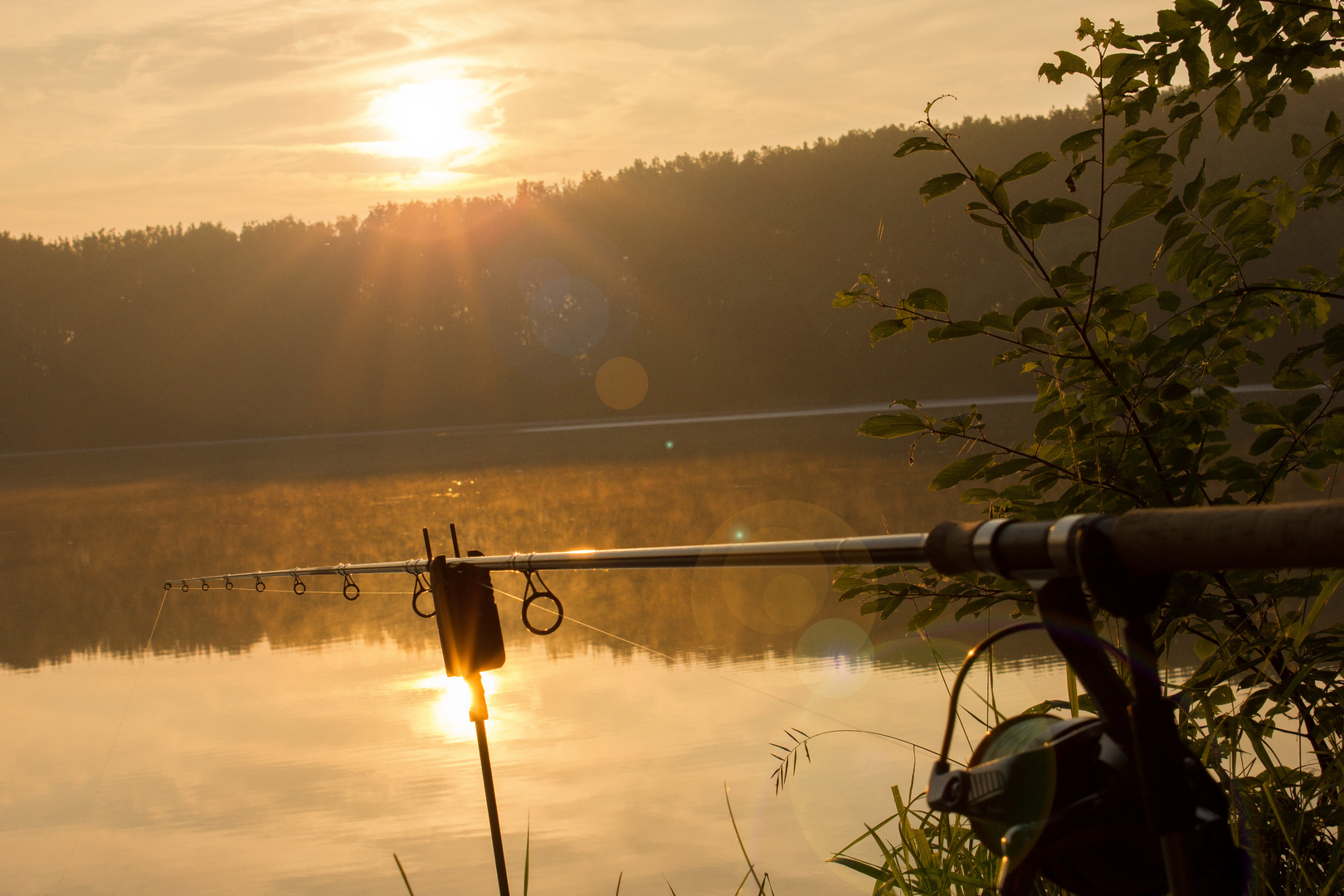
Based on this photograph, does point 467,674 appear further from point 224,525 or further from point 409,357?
point 409,357

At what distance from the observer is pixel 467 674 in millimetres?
1975

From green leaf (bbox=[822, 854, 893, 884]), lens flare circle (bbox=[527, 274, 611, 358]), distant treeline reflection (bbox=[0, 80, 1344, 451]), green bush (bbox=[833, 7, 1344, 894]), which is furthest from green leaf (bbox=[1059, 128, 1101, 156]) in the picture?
lens flare circle (bbox=[527, 274, 611, 358])

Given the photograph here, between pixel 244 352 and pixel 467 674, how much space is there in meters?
65.0

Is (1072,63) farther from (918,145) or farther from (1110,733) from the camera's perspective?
(1110,733)

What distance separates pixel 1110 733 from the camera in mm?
705

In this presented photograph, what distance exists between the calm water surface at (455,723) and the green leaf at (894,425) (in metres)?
0.42

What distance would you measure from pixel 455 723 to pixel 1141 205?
473cm

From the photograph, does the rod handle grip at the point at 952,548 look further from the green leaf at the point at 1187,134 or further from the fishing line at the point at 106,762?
the fishing line at the point at 106,762

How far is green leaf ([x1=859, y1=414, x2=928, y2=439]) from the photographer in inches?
86.6

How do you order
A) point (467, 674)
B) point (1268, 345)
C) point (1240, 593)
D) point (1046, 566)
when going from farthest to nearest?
point (1268, 345) → point (1240, 593) → point (467, 674) → point (1046, 566)

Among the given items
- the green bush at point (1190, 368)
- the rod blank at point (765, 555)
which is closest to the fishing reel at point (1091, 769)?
the rod blank at point (765, 555)

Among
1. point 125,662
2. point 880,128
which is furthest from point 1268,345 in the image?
point 125,662

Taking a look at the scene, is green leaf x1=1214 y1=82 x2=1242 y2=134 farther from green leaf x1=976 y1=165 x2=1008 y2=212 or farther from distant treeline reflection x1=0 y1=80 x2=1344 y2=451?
distant treeline reflection x1=0 y1=80 x2=1344 y2=451

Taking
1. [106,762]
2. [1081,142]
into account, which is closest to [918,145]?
[1081,142]
